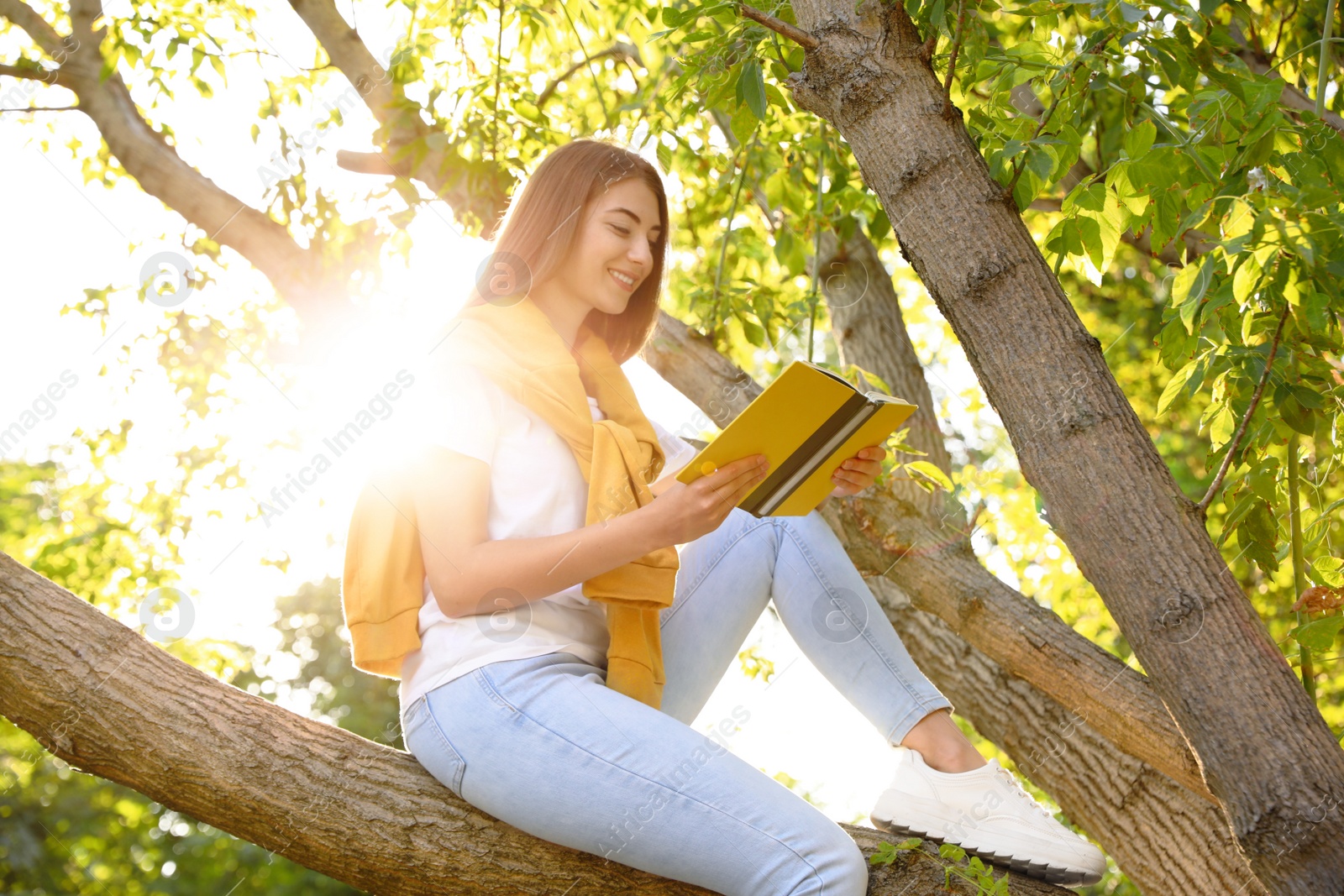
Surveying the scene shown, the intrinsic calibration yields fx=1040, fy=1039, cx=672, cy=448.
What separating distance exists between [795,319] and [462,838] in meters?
1.81

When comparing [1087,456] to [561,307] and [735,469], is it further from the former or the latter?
[561,307]

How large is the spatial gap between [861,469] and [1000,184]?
0.56 m

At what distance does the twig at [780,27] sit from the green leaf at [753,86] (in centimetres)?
8

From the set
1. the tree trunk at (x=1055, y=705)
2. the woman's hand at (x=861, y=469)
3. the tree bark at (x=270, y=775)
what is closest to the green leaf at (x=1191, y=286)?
the woman's hand at (x=861, y=469)

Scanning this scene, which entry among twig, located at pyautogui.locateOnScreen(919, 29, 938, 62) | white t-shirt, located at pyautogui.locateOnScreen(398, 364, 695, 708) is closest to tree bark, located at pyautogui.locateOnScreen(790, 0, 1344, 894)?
twig, located at pyautogui.locateOnScreen(919, 29, 938, 62)

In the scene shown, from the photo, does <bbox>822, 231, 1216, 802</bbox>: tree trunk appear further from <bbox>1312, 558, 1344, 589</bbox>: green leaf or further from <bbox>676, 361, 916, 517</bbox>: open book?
<bbox>676, 361, 916, 517</bbox>: open book

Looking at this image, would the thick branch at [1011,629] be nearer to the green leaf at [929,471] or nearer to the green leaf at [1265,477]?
the green leaf at [929,471]

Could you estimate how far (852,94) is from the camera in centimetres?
163

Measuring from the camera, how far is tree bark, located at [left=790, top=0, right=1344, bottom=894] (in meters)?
1.35

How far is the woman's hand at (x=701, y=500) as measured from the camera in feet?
5.16

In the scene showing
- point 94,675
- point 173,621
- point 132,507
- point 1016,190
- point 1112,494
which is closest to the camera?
point 1112,494

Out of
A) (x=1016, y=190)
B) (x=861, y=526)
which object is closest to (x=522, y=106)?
(x=861, y=526)

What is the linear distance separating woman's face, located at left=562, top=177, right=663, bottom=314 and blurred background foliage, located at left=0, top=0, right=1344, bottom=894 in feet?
0.83

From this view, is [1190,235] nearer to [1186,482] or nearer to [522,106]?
[522,106]
